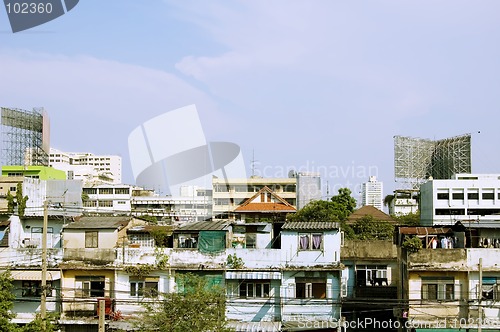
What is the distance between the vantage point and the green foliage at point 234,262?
2588cm

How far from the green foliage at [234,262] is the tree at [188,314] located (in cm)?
398

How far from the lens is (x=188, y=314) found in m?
20.9

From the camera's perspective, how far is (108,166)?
186000 mm

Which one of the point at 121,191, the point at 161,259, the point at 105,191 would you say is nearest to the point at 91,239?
the point at 161,259

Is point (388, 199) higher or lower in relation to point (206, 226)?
higher

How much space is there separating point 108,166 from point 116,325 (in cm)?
16592

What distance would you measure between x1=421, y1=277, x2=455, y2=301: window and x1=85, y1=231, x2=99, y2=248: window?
579 inches

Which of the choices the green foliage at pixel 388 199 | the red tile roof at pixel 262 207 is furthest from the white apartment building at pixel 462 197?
the red tile roof at pixel 262 207

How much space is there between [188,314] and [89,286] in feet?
24.5

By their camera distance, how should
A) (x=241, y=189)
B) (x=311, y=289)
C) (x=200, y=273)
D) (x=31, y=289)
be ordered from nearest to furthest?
(x=311, y=289)
(x=200, y=273)
(x=31, y=289)
(x=241, y=189)

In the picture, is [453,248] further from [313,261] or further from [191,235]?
[191,235]

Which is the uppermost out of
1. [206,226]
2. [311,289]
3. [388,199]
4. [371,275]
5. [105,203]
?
[388,199]

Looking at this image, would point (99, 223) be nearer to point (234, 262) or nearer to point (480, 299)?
point (234, 262)

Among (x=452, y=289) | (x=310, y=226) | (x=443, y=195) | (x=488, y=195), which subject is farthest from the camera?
(x=488, y=195)
